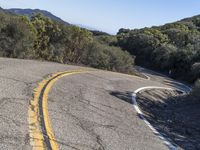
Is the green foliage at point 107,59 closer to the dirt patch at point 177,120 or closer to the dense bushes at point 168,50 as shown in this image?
the dense bushes at point 168,50

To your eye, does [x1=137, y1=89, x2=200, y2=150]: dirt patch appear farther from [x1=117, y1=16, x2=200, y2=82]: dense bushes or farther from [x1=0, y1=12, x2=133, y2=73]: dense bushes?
[x1=117, y1=16, x2=200, y2=82]: dense bushes

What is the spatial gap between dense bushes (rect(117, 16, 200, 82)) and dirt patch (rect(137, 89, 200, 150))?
26152 mm

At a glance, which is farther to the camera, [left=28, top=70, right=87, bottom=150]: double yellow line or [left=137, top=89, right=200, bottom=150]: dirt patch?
[left=137, top=89, right=200, bottom=150]: dirt patch

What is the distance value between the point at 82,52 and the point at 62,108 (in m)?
22.4

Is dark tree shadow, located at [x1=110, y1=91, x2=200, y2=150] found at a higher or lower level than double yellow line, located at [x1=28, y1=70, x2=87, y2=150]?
lower

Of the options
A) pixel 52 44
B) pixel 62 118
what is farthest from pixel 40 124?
pixel 52 44

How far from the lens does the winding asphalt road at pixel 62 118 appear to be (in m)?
7.80

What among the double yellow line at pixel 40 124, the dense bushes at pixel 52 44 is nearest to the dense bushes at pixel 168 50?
the dense bushes at pixel 52 44

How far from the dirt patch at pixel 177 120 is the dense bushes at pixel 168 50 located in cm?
2615

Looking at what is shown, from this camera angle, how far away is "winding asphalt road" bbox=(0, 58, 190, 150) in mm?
7801

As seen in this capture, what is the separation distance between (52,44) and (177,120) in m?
17.0

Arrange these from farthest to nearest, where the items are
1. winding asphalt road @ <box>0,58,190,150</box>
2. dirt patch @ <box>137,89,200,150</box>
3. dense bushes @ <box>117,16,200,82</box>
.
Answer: dense bushes @ <box>117,16,200,82</box>
dirt patch @ <box>137,89,200,150</box>
winding asphalt road @ <box>0,58,190,150</box>

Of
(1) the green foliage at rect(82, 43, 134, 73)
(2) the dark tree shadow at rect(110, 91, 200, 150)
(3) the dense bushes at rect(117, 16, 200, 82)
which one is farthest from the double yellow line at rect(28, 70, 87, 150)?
(3) the dense bushes at rect(117, 16, 200, 82)

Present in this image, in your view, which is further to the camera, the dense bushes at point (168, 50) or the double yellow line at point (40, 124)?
the dense bushes at point (168, 50)
